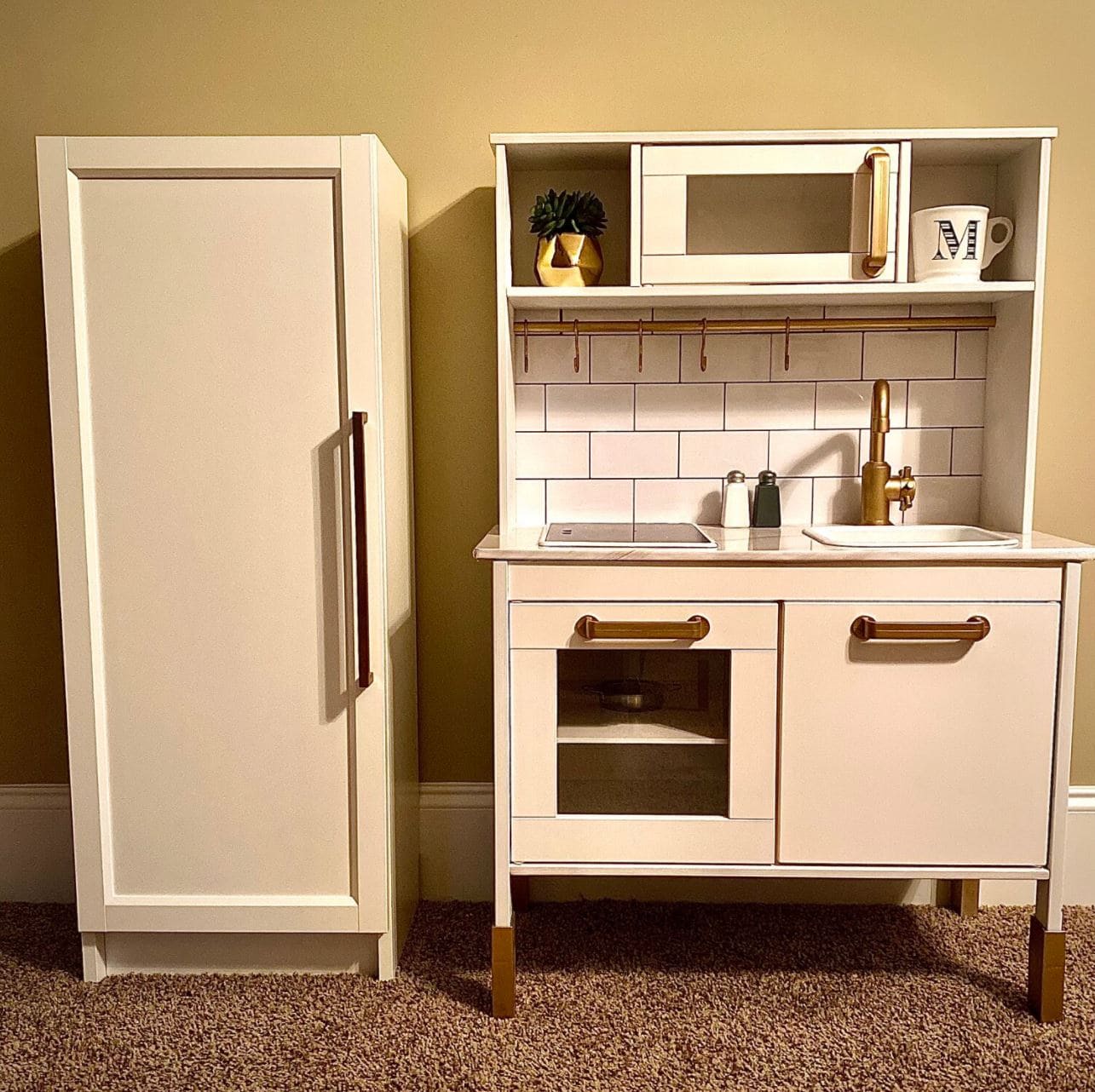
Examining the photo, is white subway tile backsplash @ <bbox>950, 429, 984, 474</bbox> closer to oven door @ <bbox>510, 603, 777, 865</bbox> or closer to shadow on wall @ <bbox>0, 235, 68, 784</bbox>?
oven door @ <bbox>510, 603, 777, 865</bbox>

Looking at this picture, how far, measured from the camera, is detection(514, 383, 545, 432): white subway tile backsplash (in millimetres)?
2363

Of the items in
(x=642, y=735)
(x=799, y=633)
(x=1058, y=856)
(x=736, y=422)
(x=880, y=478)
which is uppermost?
(x=736, y=422)

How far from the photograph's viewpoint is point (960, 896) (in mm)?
2363

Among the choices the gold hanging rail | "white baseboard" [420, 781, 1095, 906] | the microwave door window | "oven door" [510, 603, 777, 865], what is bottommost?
"white baseboard" [420, 781, 1095, 906]

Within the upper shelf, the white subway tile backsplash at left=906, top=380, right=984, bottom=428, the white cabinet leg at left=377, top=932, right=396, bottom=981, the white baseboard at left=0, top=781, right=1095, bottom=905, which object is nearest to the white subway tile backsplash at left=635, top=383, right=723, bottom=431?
the upper shelf

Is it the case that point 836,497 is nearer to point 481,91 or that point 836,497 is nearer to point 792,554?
point 792,554

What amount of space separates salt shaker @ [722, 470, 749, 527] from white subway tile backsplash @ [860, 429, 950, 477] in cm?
32

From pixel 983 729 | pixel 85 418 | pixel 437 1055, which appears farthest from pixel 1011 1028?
pixel 85 418

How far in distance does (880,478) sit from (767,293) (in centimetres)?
51

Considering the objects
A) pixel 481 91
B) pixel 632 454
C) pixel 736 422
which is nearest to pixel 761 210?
pixel 736 422

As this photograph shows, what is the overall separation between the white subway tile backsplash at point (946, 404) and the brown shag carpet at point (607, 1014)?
1177 millimetres

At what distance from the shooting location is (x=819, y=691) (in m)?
1.88

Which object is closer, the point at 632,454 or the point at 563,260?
the point at 563,260

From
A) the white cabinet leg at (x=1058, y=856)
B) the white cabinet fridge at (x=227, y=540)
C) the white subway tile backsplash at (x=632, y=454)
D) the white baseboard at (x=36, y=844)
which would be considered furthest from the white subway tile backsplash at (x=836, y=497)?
the white baseboard at (x=36, y=844)
